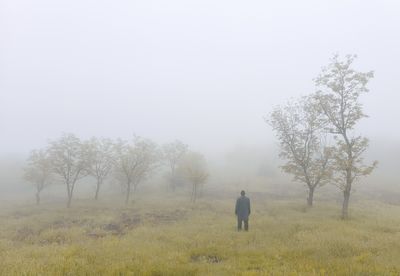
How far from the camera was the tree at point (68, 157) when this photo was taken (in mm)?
46188

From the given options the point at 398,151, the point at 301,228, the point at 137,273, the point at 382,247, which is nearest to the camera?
the point at 137,273

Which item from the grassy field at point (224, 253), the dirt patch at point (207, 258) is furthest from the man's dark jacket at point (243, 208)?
the dirt patch at point (207, 258)

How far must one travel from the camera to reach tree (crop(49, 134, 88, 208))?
1818 inches

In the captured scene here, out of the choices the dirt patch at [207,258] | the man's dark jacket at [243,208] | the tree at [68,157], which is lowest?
the dirt patch at [207,258]

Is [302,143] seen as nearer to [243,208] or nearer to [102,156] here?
[243,208]

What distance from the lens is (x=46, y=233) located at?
72.9ft

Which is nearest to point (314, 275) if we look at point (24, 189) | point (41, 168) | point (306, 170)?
point (306, 170)

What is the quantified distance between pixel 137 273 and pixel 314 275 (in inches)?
218

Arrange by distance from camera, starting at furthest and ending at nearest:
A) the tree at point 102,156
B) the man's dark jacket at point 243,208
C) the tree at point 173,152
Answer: the tree at point 173,152 < the tree at point 102,156 < the man's dark jacket at point 243,208

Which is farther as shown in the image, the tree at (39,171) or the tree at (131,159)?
Result: the tree at (39,171)

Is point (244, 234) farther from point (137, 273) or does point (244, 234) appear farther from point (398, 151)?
point (398, 151)

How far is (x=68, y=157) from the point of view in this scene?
4662 cm

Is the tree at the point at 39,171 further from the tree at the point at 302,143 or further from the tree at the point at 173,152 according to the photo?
the tree at the point at 302,143

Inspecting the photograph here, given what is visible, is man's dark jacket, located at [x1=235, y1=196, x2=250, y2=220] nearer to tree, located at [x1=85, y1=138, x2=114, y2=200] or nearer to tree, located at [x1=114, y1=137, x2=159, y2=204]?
tree, located at [x1=114, y1=137, x2=159, y2=204]
